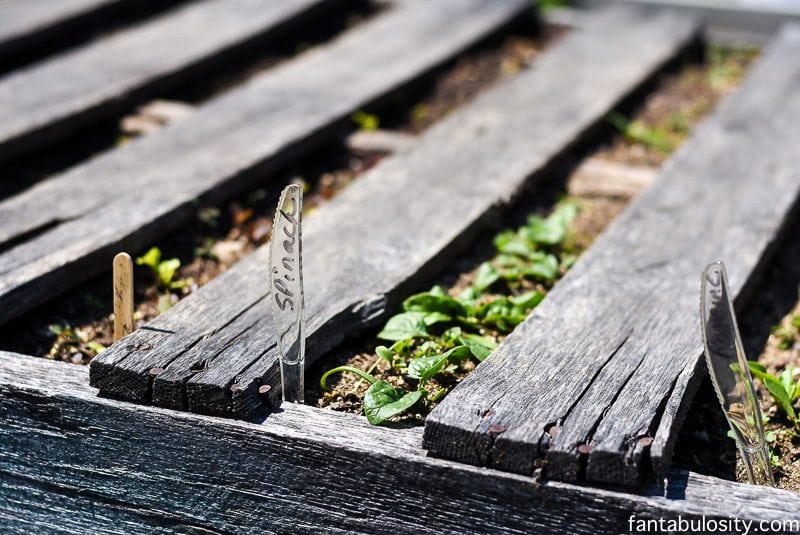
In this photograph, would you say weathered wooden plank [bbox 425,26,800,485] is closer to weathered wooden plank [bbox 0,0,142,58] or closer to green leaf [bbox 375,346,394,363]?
green leaf [bbox 375,346,394,363]

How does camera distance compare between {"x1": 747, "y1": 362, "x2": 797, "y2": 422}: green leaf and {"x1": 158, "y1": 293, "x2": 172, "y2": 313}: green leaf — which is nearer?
{"x1": 747, "y1": 362, "x2": 797, "y2": 422}: green leaf

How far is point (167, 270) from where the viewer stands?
285cm

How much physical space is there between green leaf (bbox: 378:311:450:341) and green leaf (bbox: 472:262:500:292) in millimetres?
260

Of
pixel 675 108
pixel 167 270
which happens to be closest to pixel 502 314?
pixel 167 270

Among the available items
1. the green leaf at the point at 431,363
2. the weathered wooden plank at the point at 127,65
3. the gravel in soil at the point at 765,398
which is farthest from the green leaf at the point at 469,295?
the weathered wooden plank at the point at 127,65

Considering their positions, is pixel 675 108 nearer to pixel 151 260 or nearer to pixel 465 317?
pixel 465 317

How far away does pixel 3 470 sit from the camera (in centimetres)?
238

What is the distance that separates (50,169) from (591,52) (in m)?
2.27

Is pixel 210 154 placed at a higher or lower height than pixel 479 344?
higher

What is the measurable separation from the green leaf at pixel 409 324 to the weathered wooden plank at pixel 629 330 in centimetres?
24

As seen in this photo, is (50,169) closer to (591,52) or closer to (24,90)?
(24,90)

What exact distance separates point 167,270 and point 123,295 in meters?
0.53

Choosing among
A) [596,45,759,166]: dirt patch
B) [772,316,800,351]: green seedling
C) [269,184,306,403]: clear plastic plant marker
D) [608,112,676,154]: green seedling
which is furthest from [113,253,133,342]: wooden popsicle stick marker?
[608,112,676,154]: green seedling

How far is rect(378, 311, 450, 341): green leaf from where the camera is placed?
249 cm
